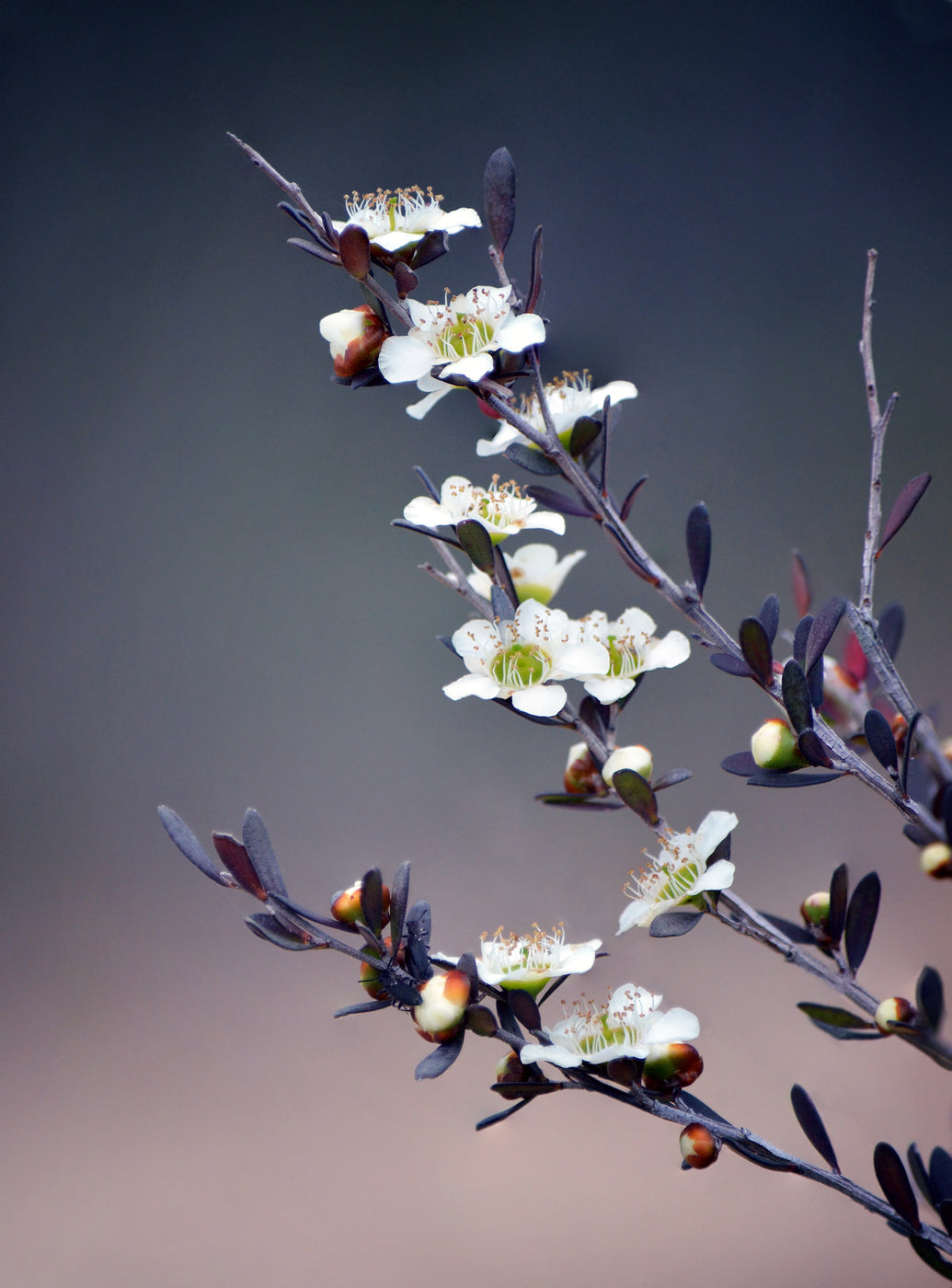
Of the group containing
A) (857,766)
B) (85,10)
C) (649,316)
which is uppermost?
(85,10)

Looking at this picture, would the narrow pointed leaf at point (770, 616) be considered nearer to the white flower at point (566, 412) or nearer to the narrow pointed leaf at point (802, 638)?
the narrow pointed leaf at point (802, 638)

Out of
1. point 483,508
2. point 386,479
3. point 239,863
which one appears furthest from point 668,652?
point 386,479

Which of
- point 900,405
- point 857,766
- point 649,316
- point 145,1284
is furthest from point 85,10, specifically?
point 145,1284

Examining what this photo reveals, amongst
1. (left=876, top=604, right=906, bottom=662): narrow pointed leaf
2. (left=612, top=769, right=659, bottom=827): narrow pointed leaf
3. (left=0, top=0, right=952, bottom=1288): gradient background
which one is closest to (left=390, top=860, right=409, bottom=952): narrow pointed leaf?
(left=612, top=769, right=659, bottom=827): narrow pointed leaf

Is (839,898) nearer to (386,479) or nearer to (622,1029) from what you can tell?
(622,1029)

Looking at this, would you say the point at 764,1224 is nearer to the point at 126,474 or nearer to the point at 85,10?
the point at 126,474

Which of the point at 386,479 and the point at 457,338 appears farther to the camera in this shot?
the point at 386,479
